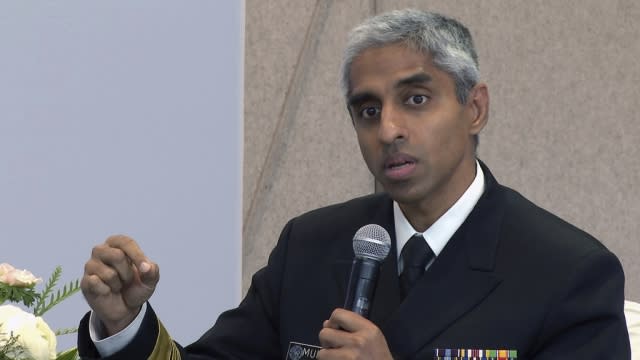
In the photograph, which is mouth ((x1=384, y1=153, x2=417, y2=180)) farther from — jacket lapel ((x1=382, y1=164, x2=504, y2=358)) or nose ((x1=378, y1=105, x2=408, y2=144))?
jacket lapel ((x1=382, y1=164, x2=504, y2=358))

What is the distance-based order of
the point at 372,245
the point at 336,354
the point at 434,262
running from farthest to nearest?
the point at 434,262
the point at 372,245
the point at 336,354

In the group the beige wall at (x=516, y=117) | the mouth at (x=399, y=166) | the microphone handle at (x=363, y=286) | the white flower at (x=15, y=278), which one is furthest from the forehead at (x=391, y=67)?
the beige wall at (x=516, y=117)

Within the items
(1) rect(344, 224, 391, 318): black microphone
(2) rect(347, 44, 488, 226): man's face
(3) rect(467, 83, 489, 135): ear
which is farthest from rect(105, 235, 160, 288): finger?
(3) rect(467, 83, 489, 135): ear

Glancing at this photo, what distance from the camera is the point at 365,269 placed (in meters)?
1.45

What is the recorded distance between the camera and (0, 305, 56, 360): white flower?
1.39 metres

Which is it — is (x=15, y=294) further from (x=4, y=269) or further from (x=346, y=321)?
(x=346, y=321)

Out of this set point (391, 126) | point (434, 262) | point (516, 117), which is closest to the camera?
point (391, 126)

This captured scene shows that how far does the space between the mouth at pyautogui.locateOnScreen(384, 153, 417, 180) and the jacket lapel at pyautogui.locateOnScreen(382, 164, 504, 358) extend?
176 mm

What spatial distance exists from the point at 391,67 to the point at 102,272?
1.86 ft

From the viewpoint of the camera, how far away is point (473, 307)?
170 centimetres

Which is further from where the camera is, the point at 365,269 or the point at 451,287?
the point at 451,287

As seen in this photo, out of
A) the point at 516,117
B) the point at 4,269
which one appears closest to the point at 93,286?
the point at 4,269

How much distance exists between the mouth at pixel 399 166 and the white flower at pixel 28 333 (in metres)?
0.59

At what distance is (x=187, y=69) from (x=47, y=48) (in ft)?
1.34
